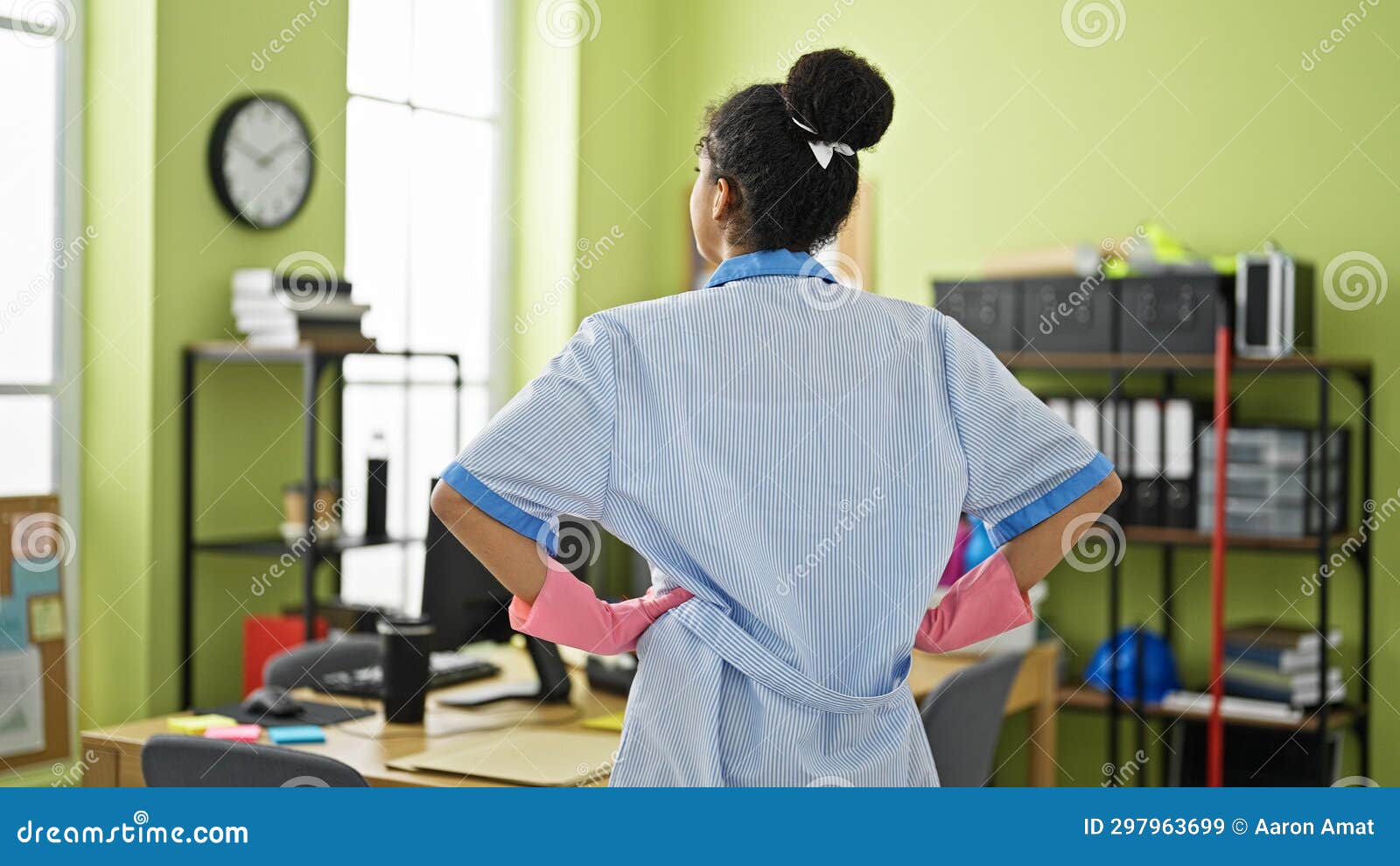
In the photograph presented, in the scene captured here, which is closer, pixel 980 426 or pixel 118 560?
pixel 980 426

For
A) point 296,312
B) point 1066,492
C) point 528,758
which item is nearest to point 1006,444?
point 1066,492

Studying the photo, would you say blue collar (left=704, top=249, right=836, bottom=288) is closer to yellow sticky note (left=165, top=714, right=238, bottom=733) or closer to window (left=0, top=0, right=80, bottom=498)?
yellow sticky note (left=165, top=714, right=238, bottom=733)

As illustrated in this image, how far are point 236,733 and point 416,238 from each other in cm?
212

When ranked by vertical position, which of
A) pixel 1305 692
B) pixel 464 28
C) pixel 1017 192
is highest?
pixel 464 28

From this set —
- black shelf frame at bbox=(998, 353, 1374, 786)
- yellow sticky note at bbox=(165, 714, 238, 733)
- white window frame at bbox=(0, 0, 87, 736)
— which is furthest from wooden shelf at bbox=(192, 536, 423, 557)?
black shelf frame at bbox=(998, 353, 1374, 786)

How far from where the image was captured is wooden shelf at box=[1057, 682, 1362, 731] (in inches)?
146

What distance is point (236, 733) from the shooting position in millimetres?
2361

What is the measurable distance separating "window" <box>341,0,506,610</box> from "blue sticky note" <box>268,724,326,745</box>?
1.39m

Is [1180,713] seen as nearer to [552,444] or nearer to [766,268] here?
[766,268]

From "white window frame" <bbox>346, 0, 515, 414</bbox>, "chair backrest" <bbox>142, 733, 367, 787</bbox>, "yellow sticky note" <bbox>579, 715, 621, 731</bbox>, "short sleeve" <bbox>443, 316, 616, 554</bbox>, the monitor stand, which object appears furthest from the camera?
"white window frame" <bbox>346, 0, 515, 414</bbox>
